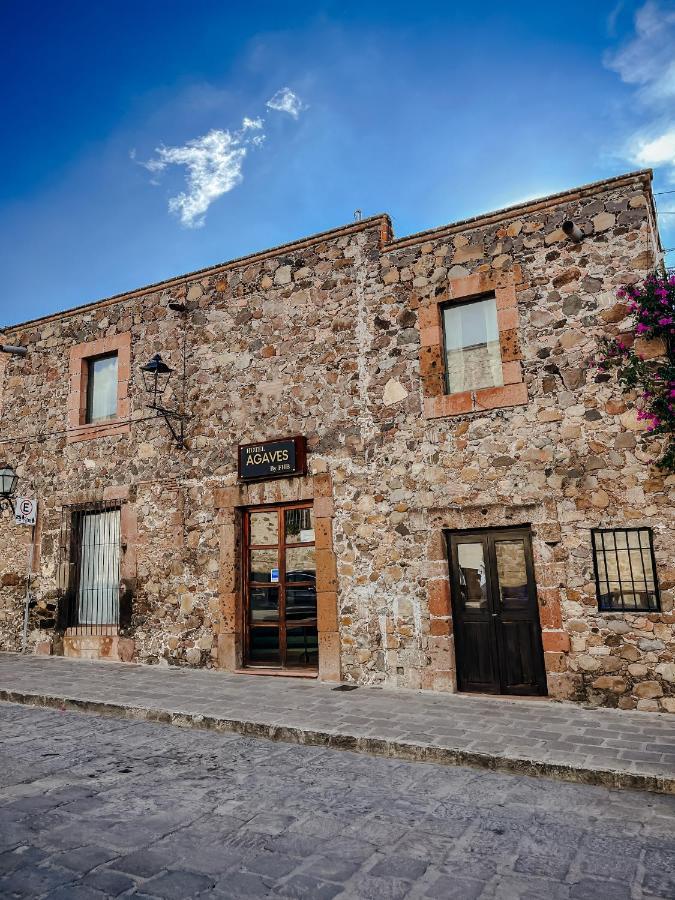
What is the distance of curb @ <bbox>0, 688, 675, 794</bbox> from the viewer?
418 centimetres

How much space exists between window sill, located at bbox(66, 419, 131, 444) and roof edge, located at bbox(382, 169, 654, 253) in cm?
495

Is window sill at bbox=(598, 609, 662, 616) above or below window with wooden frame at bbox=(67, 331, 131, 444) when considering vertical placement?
below

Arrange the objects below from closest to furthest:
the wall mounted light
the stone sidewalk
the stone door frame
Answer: the stone sidewalk
the wall mounted light
the stone door frame

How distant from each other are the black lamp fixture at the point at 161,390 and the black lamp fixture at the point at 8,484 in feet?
10.5

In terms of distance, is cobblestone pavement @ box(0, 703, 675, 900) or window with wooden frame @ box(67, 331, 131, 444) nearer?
cobblestone pavement @ box(0, 703, 675, 900)

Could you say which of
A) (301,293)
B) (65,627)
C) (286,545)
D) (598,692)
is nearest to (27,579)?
(65,627)

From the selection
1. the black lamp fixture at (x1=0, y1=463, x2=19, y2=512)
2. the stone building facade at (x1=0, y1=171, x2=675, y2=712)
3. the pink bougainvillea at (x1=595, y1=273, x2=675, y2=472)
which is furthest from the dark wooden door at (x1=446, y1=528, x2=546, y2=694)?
the black lamp fixture at (x1=0, y1=463, x2=19, y2=512)

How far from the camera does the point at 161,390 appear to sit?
31.4 feet

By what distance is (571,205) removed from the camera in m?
7.15

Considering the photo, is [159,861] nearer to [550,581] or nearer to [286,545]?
[550,581]

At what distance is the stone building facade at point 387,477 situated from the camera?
6.50m

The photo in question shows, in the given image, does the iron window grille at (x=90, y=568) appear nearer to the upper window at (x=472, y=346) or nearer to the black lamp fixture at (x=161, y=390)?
the black lamp fixture at (x=161, y=390)

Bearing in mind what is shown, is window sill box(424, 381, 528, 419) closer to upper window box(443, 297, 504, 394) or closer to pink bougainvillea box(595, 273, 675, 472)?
upper window box(443, 297, 504, 394)

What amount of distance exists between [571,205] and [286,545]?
18.2ft
